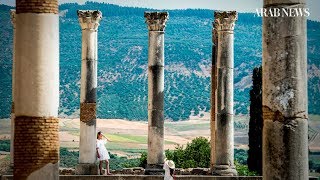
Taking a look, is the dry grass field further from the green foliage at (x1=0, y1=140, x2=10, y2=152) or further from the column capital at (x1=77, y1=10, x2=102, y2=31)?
the column capital at (x1=77, y1=10, x2=102, y2=31)

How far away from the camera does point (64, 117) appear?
295 ft

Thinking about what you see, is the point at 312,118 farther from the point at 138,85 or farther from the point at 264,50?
the point at 264,50

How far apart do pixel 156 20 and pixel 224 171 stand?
6.71m

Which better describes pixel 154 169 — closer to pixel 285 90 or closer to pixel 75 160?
pixel 285 90

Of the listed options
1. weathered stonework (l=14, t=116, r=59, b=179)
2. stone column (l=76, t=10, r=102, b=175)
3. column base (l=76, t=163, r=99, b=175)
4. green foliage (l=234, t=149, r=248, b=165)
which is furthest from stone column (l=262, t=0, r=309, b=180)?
green foliage (l=234, t=149, r=248, b=165)

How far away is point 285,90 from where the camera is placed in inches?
728

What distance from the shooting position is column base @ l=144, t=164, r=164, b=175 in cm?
3734

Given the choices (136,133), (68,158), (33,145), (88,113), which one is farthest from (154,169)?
(136,133)

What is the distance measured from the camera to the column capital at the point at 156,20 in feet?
126

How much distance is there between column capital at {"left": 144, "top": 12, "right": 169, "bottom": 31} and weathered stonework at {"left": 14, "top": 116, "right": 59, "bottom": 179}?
60.6 feet

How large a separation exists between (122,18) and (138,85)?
9.30m

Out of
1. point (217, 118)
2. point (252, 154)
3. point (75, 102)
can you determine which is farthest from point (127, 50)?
point (217, 118)

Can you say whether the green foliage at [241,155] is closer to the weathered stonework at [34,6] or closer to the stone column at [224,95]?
the stone column at [224,95]

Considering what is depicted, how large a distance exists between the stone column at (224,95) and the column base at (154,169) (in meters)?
2.45
